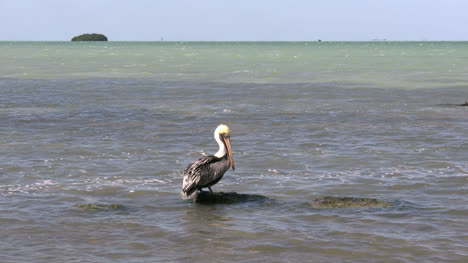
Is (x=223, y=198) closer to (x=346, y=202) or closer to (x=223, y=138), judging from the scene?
(x=223, y=138)

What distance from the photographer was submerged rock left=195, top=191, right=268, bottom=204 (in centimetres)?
1136

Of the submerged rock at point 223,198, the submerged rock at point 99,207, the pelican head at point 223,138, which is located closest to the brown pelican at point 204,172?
the pelican head at point 223,138

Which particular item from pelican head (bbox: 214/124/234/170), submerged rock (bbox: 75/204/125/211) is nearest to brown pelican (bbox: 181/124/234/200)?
pelican head (bbox: 214/124/234/170)

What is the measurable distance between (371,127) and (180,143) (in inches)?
232

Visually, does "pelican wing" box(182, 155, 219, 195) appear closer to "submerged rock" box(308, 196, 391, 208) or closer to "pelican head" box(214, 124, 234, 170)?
"pelican head" box(214, 124, 234, 170)

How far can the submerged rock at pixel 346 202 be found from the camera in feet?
36.0

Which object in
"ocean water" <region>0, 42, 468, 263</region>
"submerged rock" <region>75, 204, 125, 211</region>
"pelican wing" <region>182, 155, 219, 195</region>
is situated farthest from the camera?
"pelican wing" <region>182, 155, 219, 195</region>

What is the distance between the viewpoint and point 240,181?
13273mm

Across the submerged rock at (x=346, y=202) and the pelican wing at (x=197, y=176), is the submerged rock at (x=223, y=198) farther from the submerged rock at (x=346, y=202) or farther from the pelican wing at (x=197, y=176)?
the submerged rock at (x=346, y=202)

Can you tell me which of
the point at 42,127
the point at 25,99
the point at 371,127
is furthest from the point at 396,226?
the point at 25,99

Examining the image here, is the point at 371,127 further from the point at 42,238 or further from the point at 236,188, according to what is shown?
the point at 42,238

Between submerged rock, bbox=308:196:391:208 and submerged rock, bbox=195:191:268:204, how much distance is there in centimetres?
99

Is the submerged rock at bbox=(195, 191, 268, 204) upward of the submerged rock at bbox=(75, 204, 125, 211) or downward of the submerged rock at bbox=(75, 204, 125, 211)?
upward

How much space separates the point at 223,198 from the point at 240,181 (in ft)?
6.26
